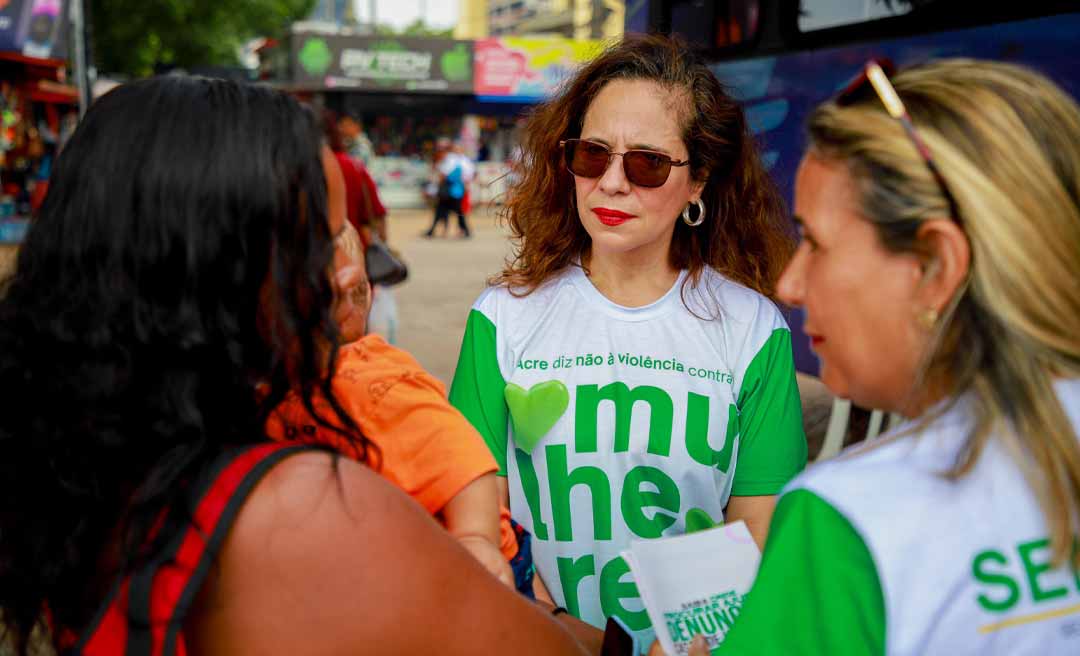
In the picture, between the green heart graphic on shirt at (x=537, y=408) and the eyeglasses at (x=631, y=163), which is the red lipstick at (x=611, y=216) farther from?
the green heart graphic on shirt at (x=537, y=408)

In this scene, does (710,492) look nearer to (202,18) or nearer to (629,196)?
(629,196)

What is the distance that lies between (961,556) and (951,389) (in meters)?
0.20

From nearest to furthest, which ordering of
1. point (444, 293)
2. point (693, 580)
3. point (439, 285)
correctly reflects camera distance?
point (693, 580), point (444, 293), point (439, 285)

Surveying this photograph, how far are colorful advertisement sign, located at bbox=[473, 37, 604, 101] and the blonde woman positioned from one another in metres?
23.5

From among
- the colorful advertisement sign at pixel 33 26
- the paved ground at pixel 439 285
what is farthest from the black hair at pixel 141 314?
the colorful advertisement sign at pixel 33 26

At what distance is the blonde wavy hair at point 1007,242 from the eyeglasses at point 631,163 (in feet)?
3.42

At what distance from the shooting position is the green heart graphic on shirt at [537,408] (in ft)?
6.63

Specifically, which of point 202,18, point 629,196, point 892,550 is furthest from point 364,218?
point 202,18

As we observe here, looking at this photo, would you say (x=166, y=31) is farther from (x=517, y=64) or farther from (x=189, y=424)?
(x=189, y=424)

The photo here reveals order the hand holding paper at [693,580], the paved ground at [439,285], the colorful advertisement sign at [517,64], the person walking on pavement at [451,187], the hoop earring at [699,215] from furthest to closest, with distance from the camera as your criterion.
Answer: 1. the colorful advertisement sign at [517,64]
2. the person walking on pavement at [451,187]
3. the paved ground at [439,285]
4. the hoop earring at [699,215]
5. the hand holding paper at [693,580]

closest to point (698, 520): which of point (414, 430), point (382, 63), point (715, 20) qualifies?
point (414, 430)

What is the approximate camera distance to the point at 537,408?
79.7 inches

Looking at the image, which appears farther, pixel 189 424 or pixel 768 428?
pixel 768 428

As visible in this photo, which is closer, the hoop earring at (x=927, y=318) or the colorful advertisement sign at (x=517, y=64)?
the hoop earring at (x=927, y=318)
